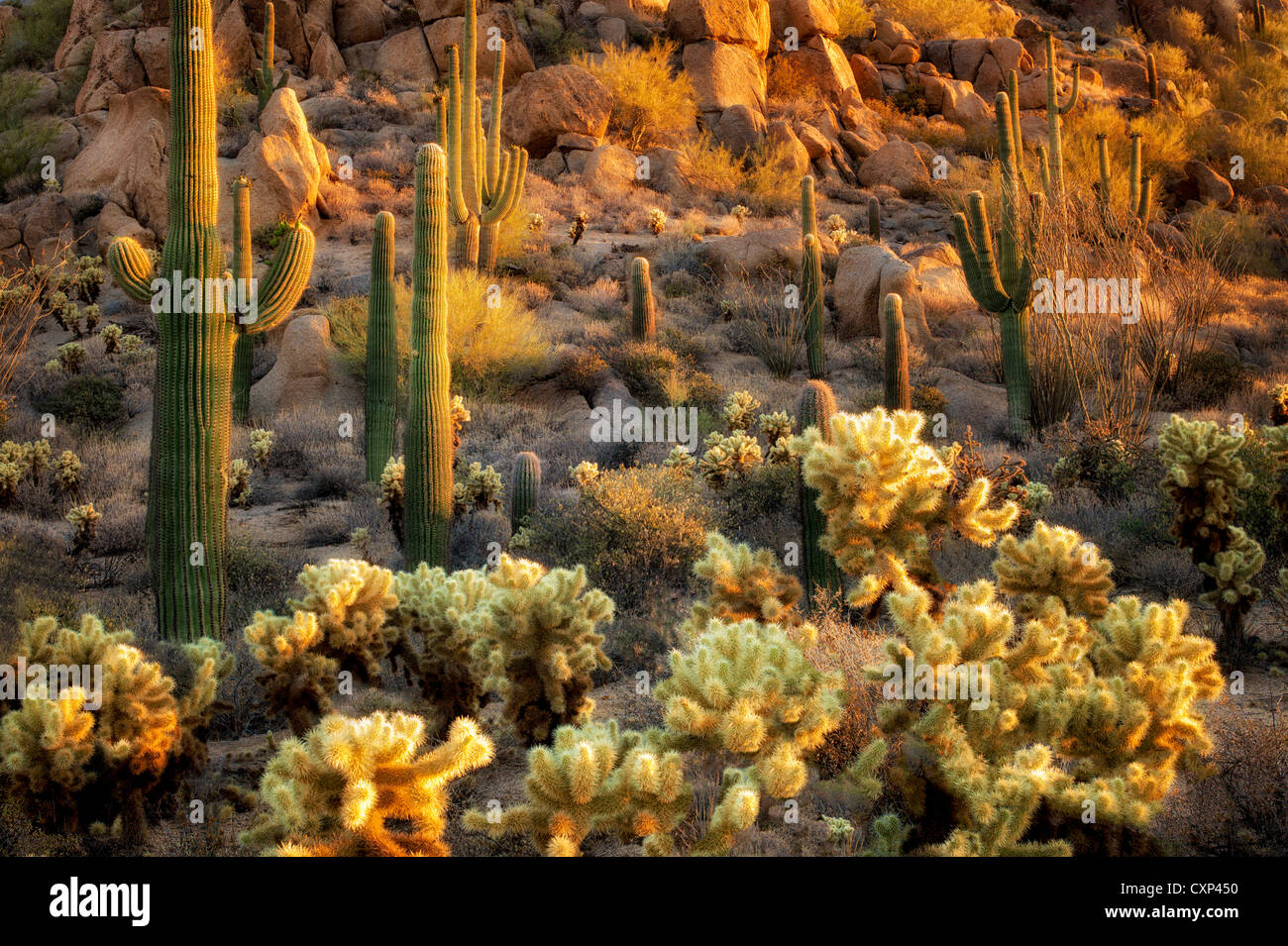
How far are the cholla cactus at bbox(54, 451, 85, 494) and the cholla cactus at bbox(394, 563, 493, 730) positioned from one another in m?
6.99

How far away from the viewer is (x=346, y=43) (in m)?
30.5

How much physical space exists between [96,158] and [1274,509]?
75.5 ft

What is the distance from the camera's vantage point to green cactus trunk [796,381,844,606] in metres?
7.43

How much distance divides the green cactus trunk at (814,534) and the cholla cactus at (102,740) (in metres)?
4.17

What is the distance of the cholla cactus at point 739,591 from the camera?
509cm

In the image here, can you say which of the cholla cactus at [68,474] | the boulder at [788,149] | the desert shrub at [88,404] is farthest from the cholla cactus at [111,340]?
the boulder at [788,149]

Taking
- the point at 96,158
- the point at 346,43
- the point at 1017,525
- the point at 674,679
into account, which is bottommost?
the point at 674,679

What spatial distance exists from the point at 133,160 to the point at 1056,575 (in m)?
22.3

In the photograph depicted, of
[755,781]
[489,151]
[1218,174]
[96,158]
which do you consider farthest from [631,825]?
[1218,174]

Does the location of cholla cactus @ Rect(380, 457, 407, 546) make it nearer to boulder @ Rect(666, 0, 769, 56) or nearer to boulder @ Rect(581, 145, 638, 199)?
boulder @ Rect(581, 145, 638, 199)

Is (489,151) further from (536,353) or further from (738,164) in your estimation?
(738,164)

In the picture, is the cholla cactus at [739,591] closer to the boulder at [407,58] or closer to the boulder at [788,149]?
the boulder at [788,149]

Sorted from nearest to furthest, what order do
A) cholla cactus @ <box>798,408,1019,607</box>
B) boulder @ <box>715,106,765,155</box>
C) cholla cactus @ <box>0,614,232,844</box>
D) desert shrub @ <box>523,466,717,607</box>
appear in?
cholla cactus @ <box>0,614,232,844</box> → cholla cactus @ <box>798,408,1019,607</box> → desert shrub @ <box>523,466,717,607</box> → boulder @ <box>715,106,765,155</box>

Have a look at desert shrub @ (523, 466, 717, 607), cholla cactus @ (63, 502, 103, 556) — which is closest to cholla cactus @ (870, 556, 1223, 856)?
desert shrub @ (523, 466, 717, 607)
